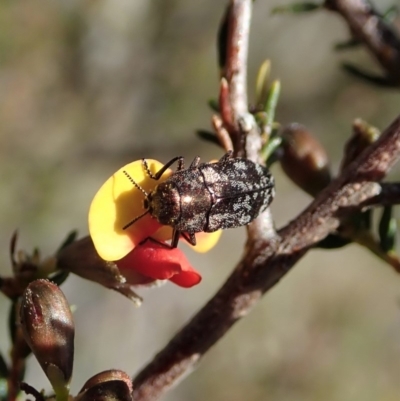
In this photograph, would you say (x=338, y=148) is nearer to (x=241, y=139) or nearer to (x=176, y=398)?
(x=176, y=398)

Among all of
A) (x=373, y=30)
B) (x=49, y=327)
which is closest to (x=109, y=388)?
(x=49, y=327)

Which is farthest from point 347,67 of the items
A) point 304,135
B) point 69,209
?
point 69,209

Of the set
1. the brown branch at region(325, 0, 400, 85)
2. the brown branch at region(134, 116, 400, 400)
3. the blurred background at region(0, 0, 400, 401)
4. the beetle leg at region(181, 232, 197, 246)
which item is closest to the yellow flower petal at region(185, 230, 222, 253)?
the beetle leg at region(181, 232, 197, 246)

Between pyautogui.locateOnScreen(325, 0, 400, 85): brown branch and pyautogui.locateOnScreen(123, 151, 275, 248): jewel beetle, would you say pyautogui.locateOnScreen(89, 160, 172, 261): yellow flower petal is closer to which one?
pyautogui.locateOnScreen(123, 151, 275, 248): jewel beetle

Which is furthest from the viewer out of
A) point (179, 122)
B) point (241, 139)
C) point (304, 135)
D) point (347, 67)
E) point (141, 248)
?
point (179, 122)

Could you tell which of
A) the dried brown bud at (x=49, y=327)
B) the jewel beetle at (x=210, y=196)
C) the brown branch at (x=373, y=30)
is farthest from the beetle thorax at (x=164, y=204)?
the brown branch at (x=373, y=30)
